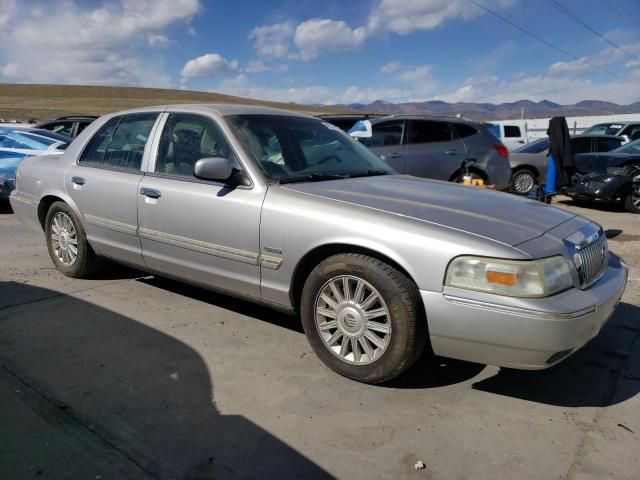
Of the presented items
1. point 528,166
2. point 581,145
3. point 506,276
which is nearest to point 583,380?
point 506,276

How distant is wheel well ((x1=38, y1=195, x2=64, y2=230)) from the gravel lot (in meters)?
1.22

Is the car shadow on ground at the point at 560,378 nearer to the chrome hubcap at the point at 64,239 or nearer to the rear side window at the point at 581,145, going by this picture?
the chrome hubcap at the point at 64,239

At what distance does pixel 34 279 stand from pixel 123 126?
167 centimetres

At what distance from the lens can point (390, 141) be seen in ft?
30.3

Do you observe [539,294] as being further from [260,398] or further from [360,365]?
[260,398]

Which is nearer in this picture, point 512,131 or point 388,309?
point 388,309

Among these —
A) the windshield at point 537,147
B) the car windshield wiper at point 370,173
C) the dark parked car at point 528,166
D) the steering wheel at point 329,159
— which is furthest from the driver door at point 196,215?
the windshield at point 537,147

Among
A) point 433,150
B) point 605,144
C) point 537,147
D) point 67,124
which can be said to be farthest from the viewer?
point 67,124

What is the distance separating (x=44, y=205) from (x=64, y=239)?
0.45m

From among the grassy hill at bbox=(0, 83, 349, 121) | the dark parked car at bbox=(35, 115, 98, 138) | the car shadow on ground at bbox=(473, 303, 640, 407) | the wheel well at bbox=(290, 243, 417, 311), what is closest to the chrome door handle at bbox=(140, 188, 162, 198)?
the wheel well at bbox=(290, 243, 417, 311)

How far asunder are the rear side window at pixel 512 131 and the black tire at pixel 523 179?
8.29m

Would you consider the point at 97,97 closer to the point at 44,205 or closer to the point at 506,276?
the point at 44,205

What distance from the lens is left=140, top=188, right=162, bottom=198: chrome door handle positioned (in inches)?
156

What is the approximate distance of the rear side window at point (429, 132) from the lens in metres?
9.23
